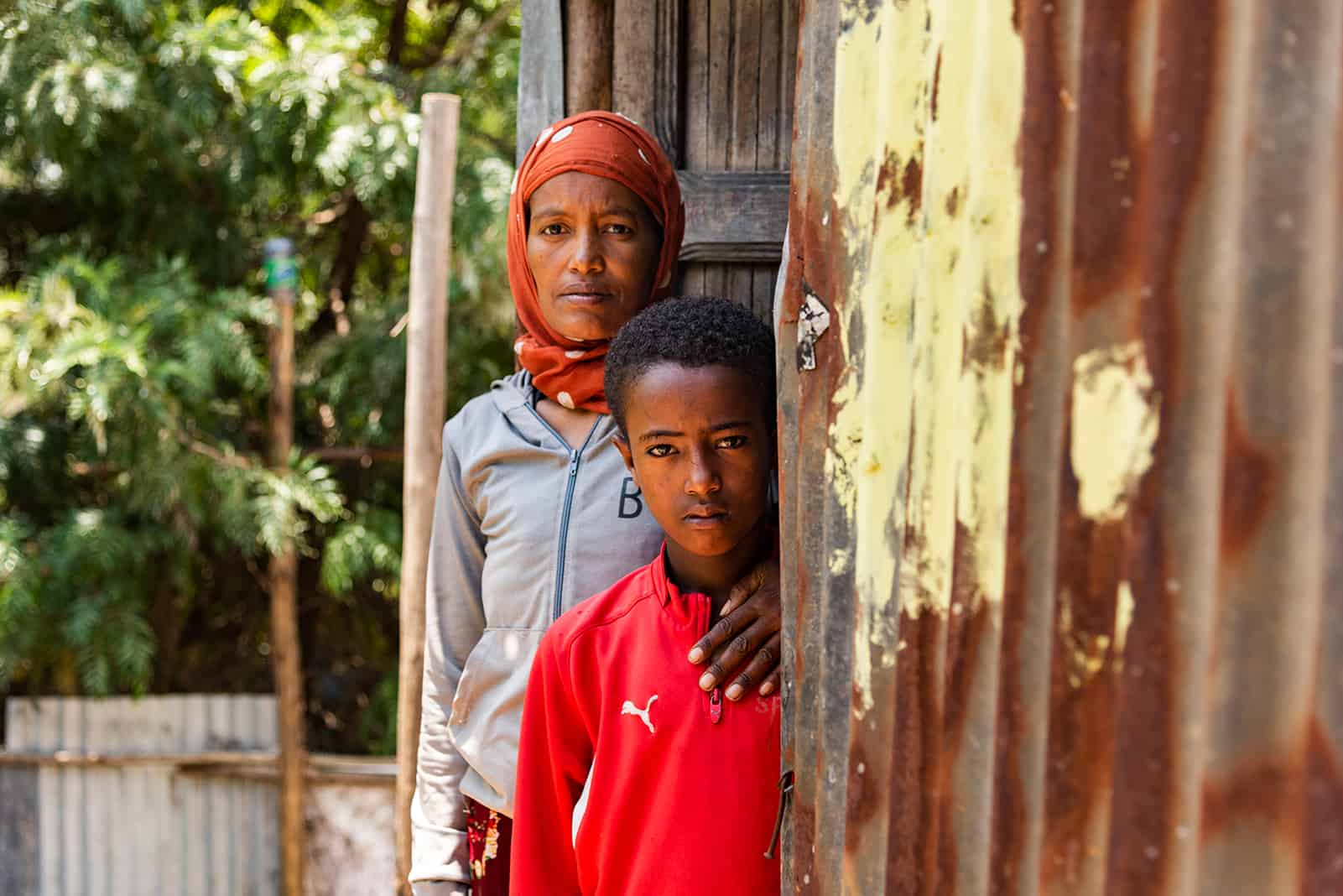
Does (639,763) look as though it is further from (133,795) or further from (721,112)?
(133,795)

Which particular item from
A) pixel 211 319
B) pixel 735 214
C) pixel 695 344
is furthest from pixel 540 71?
pixel 211 319

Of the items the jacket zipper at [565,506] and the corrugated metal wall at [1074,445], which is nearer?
the corrugated metal wall at [1074,445]

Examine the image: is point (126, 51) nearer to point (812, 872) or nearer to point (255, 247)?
point (255, 247)

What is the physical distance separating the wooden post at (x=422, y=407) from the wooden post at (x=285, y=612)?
1.44m

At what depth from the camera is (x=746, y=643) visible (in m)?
1.61

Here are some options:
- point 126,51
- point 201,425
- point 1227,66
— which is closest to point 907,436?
point 1227,66

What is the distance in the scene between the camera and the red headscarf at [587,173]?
2.01 m

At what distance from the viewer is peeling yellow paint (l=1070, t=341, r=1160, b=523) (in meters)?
0.94

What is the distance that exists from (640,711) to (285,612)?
12.8 ft

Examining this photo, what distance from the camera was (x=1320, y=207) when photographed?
0.85 meters

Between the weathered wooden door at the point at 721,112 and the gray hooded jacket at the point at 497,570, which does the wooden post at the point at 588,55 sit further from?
the gray hooded jacket at the point at 497,570

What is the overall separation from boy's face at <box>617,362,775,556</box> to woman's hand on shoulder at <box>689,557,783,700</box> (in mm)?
71

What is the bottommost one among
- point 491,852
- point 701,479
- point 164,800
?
point 164,800

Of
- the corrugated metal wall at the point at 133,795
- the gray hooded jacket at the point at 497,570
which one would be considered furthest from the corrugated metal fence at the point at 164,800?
the gray hooded jacket at the point at 497,570
